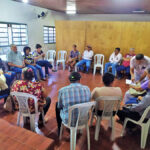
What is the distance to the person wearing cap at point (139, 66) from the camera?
299 cm

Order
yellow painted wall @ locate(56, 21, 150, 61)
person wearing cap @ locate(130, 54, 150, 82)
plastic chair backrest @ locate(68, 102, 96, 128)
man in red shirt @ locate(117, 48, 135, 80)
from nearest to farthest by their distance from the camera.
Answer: plastic chair backrest @ locate(68, 102, 96, 128) < person wearing cap @ locate(130, 54, 150, 82) < man in red shirt @ locate(117, 48, 135, 80) < yellow painted wall @ locate(56, 21, 150, 61)

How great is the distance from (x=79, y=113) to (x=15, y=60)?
9.83ft

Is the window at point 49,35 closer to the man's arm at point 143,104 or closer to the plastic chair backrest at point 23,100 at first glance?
the plastic chair backrest at point 23,100

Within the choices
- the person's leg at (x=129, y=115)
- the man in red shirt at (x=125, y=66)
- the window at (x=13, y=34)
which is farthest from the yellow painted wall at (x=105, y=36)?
the person's leg at (x=129, y=115)

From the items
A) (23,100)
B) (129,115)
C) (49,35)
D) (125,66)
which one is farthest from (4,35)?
(129,115)

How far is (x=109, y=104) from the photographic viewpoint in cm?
189

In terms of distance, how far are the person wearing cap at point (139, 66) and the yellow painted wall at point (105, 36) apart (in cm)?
227

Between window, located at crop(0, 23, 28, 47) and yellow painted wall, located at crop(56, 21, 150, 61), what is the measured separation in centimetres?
149

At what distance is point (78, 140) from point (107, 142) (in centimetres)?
42

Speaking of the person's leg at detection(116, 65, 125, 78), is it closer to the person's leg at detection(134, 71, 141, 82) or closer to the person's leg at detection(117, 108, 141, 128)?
the person's leg at detection(134, 71, 141, 82)

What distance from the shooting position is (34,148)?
148 centimetres

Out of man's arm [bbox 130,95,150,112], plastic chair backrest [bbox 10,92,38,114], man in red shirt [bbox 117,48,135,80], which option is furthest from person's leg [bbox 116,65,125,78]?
plastic chair backrest [bbox 10,92,38,114]

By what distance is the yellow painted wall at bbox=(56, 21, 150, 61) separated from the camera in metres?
5.07

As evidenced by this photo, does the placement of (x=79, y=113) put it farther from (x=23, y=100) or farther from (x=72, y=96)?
(x=23, y=100)
